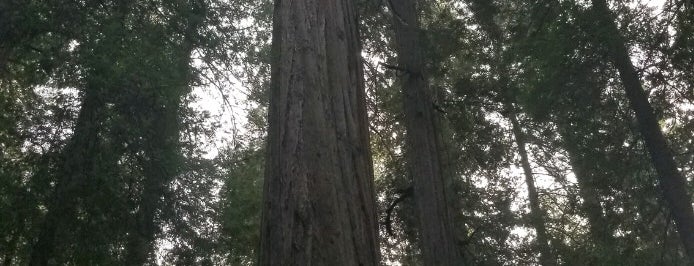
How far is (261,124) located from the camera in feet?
46.8

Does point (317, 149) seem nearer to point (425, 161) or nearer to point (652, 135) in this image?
point (425, 161)

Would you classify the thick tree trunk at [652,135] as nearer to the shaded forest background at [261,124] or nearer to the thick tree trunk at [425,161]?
the shaded forest background at [261,124]

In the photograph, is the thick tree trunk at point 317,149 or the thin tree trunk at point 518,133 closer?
the thick tree trunk at point 317,149

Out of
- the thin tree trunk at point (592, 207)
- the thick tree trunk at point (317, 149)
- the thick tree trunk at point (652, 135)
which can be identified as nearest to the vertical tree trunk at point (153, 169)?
the thick tree trunk at point (317, 149)

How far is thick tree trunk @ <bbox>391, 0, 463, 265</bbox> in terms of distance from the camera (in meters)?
7.15

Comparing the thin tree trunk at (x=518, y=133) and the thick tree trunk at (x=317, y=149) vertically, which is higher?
the thin tree trunk at (x=518, y=133)

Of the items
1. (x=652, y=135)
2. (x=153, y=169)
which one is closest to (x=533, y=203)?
(x=652, y=135)

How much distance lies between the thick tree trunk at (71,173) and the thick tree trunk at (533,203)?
35.4ft

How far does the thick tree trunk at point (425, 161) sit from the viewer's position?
715 cm

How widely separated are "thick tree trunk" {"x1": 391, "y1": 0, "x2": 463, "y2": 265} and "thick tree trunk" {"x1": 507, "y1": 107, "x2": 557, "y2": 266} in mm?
6708

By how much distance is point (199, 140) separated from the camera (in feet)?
37.2

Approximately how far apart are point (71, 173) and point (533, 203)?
13.1 metres

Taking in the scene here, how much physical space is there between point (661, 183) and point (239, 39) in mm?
8601

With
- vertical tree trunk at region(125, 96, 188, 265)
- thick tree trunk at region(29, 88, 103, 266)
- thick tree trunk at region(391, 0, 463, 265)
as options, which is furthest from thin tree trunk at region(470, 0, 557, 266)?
thick tree trunk at region(29, 88, 103, 266)
